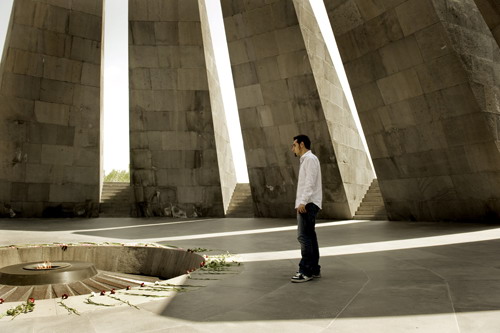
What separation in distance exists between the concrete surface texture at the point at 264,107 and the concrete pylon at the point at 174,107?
4 centimetres

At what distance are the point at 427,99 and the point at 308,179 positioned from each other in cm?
725

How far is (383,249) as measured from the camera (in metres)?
6.73

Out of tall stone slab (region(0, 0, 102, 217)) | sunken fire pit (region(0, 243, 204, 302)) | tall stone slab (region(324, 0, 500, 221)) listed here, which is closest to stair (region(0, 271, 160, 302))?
sunken fire pit (region(0, 243, 204, 302))

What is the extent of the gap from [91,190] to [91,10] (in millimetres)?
7014

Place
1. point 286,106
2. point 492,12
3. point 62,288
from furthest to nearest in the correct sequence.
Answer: point 286,106
point 492,12
point 62,288

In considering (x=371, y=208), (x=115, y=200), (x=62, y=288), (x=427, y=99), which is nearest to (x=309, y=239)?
(x=62, y=288)

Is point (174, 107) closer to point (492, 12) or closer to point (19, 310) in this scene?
point (492, 12)

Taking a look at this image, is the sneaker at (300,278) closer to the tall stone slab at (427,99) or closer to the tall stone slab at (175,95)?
the tall stone slab at (427,99)

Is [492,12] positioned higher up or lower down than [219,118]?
lower down

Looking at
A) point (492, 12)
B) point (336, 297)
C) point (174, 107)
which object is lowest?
point (336, 297)

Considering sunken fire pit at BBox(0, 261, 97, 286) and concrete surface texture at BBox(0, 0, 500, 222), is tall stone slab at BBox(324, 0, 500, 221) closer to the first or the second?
concrete surface texture at BBox(0, 0, 500, 222)

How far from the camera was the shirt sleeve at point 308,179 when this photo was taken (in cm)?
488

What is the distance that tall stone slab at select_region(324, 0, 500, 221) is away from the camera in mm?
9891

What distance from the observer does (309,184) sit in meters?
4.92
